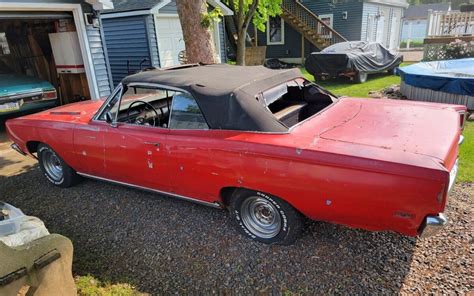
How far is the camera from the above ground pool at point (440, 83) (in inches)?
289

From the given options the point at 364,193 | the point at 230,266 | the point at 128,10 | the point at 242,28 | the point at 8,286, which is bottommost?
the point at 230,266

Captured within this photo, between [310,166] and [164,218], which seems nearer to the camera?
[310,166]

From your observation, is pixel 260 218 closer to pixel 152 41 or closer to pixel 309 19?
pixel 152 41

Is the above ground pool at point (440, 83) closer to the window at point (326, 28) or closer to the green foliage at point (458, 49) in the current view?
the green foliage at point (458, 49)

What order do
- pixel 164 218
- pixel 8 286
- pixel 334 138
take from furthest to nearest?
1. pixel 164 218
2. pixel 334 138
3. pixel 8 286

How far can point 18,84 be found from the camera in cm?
844

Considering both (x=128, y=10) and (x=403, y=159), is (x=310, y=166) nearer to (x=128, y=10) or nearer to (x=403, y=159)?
(x=403, y=159)

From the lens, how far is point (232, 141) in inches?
120

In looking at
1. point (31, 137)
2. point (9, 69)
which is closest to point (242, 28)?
point (9, 69)

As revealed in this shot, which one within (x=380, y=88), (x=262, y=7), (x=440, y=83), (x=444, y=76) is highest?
(x=262, y=7)

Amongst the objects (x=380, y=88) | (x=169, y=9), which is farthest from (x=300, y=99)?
(x=169, y=9)

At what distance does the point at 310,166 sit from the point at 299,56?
18.4m

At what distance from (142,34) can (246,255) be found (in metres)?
10.4

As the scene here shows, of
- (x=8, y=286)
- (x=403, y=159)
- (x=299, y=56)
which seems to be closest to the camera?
(x=8, y=286)
